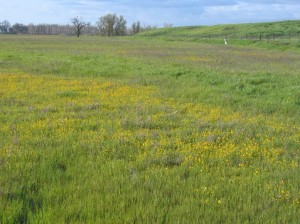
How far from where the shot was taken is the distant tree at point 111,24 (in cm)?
13362

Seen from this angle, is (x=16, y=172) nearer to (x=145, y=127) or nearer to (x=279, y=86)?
(x=145, y=127)

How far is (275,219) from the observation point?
5.12 metres

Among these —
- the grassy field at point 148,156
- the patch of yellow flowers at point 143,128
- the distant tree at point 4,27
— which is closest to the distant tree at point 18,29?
the distant tree at point 4,27

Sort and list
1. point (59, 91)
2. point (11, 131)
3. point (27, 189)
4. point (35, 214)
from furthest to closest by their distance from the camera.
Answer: point (59, 91) → point (11, 131) → point (27, 189) → point (35, 214)

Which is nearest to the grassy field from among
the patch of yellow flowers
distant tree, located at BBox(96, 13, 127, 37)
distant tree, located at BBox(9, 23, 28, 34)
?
the patch of yellow flowers

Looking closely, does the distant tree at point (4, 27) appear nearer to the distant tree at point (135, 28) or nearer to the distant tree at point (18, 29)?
the distant tree at point (18, 29)

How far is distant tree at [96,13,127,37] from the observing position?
5261 inches

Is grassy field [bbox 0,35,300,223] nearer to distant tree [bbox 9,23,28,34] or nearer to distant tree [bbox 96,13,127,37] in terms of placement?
distant tree [bbox 96,13,127,37]

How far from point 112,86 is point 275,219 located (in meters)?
12.1

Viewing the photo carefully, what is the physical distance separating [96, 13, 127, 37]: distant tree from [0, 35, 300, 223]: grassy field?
122 meters

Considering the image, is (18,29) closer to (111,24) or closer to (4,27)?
(4,27)

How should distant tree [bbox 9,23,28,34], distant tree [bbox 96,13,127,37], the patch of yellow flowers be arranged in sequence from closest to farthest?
the patch of yellow flowers < distant tree [bbox 96,13,127,37] < distant tree [bbox 9,23,28,34]

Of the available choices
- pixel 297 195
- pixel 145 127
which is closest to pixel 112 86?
pixel 145 127

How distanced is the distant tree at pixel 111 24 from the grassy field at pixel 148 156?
4799 inches
